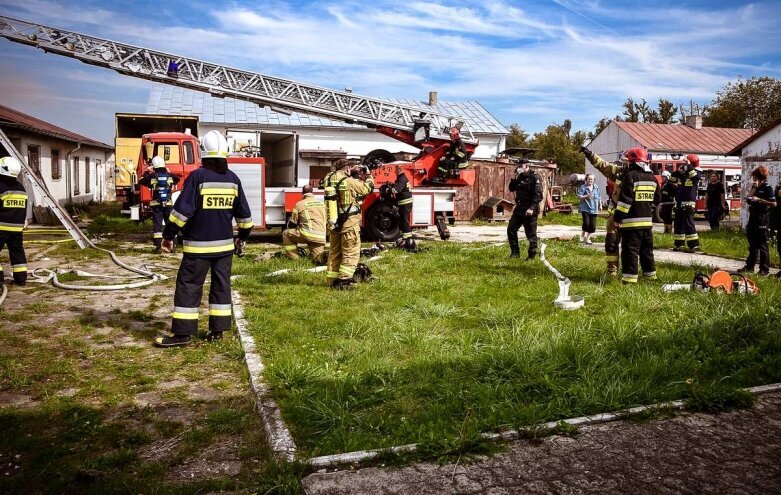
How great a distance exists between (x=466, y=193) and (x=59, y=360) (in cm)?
1721

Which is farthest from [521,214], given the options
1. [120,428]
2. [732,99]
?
[732,99]

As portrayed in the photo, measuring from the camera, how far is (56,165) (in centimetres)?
2086

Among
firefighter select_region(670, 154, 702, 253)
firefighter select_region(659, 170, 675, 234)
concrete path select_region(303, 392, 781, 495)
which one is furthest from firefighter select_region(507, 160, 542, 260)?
concrete path select_region(303, 392, 781, 495)

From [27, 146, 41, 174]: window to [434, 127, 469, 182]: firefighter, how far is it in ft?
39.0

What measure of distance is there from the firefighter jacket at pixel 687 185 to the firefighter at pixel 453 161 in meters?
4.85

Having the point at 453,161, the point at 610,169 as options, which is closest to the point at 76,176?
the point at 453,161

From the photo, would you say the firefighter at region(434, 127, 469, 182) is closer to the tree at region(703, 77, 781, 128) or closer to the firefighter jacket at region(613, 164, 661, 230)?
the firefighter jacket at region(613, 164, 661, 230)

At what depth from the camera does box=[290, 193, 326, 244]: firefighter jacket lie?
1019 cm

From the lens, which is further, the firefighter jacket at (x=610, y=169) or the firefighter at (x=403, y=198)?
the firefighter at (x=403, y=198)

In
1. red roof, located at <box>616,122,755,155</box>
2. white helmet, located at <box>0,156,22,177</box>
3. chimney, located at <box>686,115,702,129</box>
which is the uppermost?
chimney, located at <box>686,115,702,129</box>

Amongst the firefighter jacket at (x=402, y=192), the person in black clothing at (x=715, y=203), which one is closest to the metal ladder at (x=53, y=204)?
the firefighter jacket at (x=402, y=192)

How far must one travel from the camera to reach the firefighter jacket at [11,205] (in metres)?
8.10

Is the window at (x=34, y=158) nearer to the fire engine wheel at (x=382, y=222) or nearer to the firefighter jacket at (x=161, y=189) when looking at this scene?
the firefighter jacket at (x=161, y=189)

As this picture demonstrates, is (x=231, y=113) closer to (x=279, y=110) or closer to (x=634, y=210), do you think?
(x=279, y=110)
